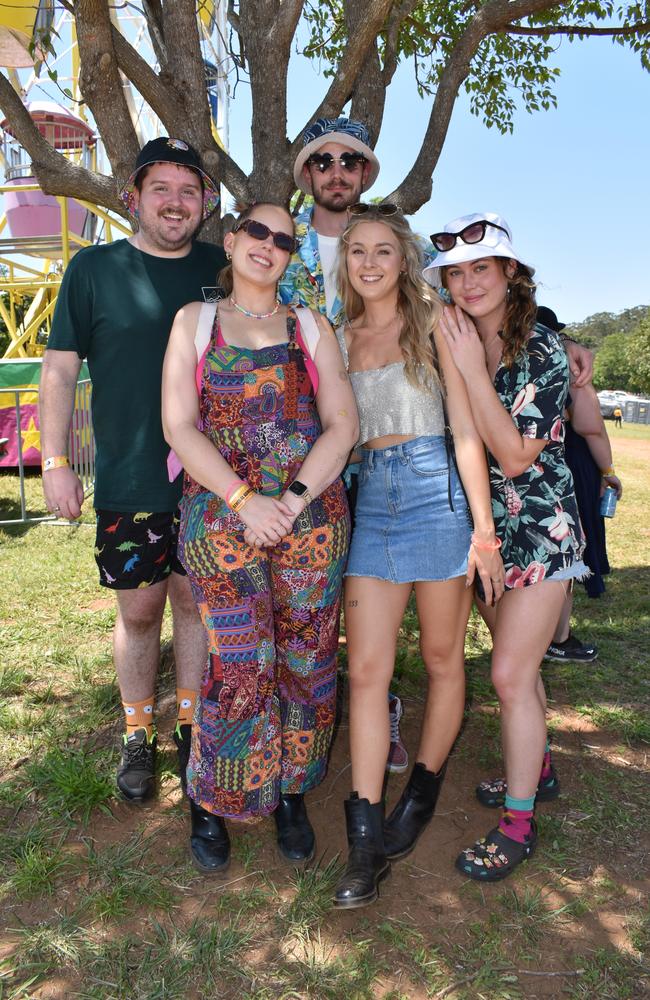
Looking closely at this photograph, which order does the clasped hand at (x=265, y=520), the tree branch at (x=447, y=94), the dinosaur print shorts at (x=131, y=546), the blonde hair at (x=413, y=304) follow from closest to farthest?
1. the clasped hand at (x=265, y=520)
2. the blonde hair at (x=413, y=304)
3. the dinosaur print shorts at (x=131, y=546)
4. the tree branch at (x=447, y=94)

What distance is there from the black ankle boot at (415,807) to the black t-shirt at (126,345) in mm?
1440

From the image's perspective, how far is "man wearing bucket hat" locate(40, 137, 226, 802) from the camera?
286cm

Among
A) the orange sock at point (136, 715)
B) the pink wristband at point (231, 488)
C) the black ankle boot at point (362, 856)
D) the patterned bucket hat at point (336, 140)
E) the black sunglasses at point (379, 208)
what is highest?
the patterned bucket hat at point (336, 140)

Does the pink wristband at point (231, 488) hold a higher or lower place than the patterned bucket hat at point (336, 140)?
lower

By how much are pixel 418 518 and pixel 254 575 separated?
0.60 meters

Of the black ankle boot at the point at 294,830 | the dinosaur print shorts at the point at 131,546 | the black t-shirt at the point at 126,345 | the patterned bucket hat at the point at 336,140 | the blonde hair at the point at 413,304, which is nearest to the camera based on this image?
the blonde hair at the point at 413,304

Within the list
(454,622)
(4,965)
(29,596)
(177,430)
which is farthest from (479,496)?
(29,596)

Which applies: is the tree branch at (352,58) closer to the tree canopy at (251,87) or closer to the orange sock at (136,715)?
the tree canopy at (251,87)

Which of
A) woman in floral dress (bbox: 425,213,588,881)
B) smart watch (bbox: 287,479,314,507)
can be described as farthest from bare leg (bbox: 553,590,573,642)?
smart watch (bbox: 287,479,314,507)

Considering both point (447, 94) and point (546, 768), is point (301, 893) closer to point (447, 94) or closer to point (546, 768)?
point (546, 768)

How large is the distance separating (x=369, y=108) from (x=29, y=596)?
403 cm

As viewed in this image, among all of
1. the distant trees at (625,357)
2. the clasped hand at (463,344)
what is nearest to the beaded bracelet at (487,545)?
the clasped hand at (463,344)

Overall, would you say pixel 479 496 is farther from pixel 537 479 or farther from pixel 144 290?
pixel 144 290

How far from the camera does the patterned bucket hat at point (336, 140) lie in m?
3.08
